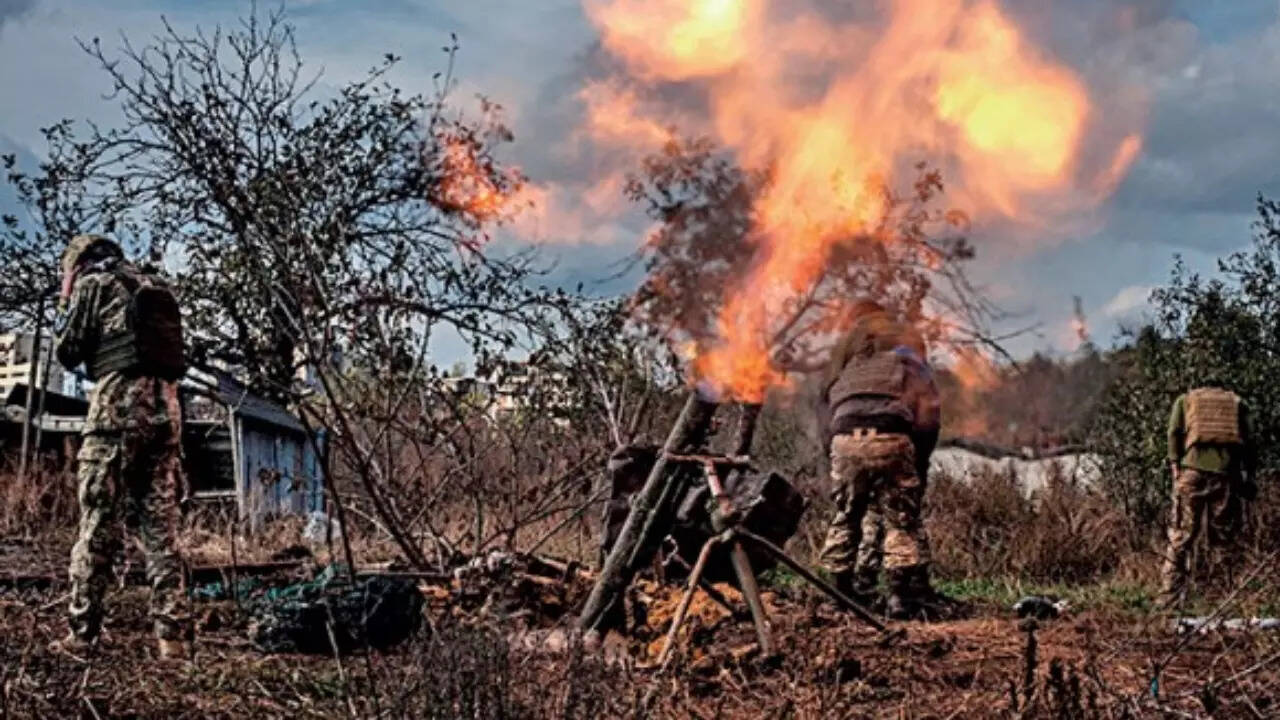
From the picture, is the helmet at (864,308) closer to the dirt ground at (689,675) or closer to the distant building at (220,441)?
the dirt ground at (689,675)

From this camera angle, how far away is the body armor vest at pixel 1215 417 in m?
10.6

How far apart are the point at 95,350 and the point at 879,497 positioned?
4791 mm

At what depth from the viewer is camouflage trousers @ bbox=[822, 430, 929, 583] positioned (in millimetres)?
8633

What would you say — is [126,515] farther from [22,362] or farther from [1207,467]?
[22,362]

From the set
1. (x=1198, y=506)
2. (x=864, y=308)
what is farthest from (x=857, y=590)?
(x=1198, y=506)

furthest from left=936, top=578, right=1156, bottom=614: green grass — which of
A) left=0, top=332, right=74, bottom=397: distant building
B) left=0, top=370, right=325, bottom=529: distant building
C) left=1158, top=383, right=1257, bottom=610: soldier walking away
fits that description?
left=0, top=332, right=74, bottom=397: distant building

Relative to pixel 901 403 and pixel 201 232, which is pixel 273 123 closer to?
pixel 201 232

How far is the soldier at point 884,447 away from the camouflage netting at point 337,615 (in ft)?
8.97

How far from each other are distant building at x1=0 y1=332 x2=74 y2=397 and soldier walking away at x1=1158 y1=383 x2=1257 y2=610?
40.0 feet

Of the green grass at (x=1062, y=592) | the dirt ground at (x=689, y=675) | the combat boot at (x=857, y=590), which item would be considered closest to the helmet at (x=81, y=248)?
the dirt ground at (x=689, y=675)

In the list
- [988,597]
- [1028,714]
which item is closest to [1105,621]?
[988,597]

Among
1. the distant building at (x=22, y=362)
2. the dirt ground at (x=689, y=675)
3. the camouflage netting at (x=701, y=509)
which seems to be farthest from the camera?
the distant building at (x=22, y=362)

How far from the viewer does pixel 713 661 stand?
617 centimetres

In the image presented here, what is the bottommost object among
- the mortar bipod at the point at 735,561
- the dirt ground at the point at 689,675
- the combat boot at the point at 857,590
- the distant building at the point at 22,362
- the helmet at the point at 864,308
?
the dirt ground at the point at 689,675
